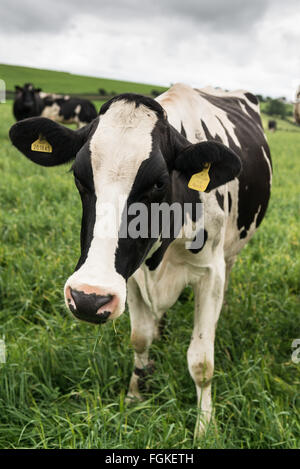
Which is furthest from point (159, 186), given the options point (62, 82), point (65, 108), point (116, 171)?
point (62, 82)

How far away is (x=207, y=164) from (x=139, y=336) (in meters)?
1.32

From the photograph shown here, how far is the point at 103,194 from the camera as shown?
1.99 metres

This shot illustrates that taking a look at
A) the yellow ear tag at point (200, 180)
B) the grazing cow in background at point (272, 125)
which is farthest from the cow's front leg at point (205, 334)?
the grazing cow in background at point (272, 125)

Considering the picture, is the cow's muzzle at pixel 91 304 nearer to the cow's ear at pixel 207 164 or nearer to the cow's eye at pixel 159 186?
the cow's eye at pixel 159 186

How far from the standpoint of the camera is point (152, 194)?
212 cm

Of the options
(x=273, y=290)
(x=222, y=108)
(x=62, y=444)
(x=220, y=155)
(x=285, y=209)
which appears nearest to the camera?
(x=220, y=155)

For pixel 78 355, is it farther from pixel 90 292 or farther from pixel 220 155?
pixel 220 155

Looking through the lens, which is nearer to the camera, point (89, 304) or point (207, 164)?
point (89, 304)

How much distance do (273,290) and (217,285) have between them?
1643mm

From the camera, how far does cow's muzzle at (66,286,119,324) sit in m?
1.81

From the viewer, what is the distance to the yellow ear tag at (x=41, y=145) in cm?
245

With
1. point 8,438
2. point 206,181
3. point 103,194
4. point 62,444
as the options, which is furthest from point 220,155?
point 8,438

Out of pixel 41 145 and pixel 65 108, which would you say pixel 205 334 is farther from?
pixel 65 108

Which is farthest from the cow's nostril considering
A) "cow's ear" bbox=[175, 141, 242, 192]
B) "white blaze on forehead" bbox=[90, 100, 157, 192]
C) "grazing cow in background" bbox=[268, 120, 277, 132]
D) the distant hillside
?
the distant hillside
